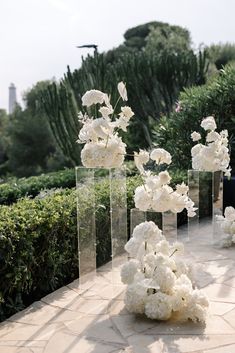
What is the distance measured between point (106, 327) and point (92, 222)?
1.09m

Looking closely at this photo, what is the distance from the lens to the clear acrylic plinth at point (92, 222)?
3.87 metres

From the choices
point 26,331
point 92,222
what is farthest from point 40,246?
point 26,331

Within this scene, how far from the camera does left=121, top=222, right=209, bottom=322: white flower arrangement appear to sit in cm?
310

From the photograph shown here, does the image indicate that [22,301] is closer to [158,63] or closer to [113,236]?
[113,236]

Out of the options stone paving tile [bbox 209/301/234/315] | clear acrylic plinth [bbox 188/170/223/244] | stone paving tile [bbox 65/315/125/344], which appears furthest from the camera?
clear acrylic plinth [bbox 188/170/223/244]

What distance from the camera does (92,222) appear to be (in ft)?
13.0

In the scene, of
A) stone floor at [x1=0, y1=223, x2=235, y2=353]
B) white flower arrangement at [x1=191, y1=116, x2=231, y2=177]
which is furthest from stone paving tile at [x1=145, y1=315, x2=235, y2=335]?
white flower arrangement at [x1=191, y1=116, x2=231, y2=177]

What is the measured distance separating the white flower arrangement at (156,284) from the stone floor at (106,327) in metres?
0.10

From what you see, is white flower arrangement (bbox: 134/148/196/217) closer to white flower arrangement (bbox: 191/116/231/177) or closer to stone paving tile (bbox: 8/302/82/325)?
stone paving tile (bbox: 8/302/82/325)

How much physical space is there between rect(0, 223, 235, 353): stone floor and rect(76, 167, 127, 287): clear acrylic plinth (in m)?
0.16

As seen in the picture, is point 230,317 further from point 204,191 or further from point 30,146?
point 30,146

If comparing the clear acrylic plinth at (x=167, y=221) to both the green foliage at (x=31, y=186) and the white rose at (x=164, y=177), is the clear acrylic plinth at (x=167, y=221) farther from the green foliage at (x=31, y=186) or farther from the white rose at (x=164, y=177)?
the green foliage at (x=31, y=186)

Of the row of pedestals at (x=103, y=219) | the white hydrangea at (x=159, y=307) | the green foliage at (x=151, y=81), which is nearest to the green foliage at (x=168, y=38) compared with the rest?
the green foliage at (x=151, y=81)

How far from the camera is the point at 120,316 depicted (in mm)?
3271
